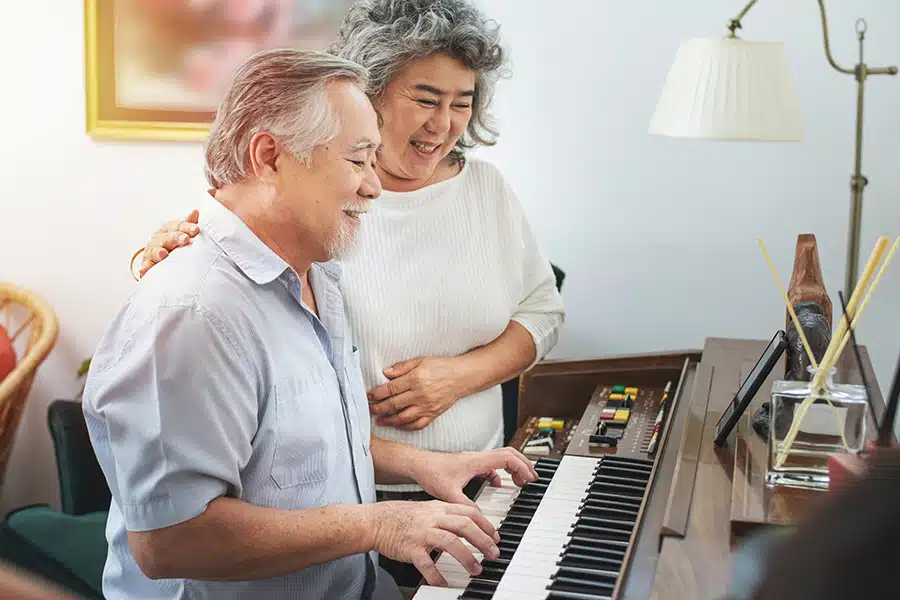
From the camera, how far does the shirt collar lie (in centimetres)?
151

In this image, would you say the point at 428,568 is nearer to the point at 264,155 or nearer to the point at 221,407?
the point at 221,407

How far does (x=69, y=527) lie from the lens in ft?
9.49

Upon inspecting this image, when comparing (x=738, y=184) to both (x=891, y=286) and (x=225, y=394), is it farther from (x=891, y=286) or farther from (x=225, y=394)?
(x=225, y=394)

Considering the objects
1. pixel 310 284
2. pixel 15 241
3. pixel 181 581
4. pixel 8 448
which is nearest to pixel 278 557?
pixel 181 581

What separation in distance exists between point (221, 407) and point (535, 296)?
39.8 inches

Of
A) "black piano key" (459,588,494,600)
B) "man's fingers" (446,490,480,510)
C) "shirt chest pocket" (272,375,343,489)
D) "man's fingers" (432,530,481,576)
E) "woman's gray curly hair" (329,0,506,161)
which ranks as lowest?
"man's fingers" (446,490,480,510)

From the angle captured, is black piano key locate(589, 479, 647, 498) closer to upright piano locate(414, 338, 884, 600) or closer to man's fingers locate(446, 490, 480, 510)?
upright piano locate(414, 338, 884, 600)

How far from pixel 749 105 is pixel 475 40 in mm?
775

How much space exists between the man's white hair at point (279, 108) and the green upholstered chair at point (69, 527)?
1663 millimetres

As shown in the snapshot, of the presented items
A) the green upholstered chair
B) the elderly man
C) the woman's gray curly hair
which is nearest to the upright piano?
the elderly man

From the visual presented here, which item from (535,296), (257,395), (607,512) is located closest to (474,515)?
(607,512)

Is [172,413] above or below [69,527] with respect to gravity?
above

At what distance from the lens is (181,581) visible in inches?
59.4

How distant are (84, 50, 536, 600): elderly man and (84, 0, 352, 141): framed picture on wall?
1.75m
